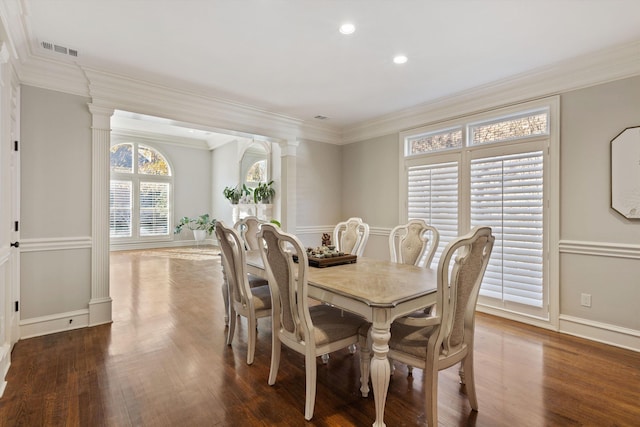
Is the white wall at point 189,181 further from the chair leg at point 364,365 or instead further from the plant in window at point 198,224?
the chair leg at point 364,365

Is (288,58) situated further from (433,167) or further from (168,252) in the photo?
(168,252)

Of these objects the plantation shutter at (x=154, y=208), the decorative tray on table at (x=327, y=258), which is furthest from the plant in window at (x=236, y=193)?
the decorative tray on table at (x=327, y=258)

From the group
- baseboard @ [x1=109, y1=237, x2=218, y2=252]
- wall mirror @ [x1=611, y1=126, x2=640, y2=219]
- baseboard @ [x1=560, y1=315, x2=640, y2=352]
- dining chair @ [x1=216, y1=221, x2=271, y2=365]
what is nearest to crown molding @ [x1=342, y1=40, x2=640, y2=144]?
wall mirror @ [x1=611, y1=126, x2=640, y2=219]

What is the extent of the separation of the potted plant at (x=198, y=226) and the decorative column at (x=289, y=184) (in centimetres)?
467

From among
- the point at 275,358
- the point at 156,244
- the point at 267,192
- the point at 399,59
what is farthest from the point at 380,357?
the point at 156,244

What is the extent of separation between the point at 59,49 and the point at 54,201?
1462 millimetres

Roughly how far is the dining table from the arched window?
7.63 metres

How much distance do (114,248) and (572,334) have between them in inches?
376

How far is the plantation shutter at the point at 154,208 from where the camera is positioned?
8859 millimetres

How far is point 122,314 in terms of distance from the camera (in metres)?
3.70

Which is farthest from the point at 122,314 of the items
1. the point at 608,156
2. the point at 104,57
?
the point at 608,156

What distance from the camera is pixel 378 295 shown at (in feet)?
5.98

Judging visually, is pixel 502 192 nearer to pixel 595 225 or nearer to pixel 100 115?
pixel 595 225

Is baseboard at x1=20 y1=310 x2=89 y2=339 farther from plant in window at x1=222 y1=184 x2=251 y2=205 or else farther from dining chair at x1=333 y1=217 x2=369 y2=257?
plant in window at x1=222 y1=184 x2=251 y2=205
